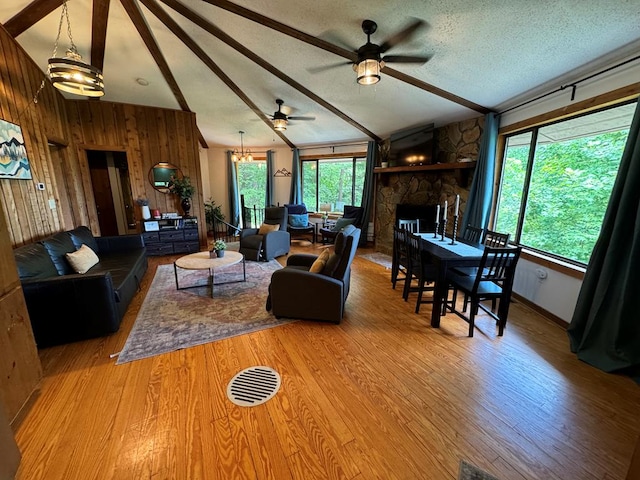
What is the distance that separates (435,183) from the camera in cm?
502

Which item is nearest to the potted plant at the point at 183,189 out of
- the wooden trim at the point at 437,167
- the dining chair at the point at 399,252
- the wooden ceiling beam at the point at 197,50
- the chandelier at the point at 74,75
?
the wooden ceiling beam at the point at 197,50

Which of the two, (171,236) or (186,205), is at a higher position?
(186,205)

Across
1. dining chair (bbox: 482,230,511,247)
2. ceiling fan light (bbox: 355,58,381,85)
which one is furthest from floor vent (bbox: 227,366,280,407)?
dining chair (bbox: 482,230,511,247)

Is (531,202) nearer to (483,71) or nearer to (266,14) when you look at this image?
(483,71)

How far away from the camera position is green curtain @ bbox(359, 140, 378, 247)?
6051mm

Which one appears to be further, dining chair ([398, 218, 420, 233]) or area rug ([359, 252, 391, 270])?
area rug ([359, 252, 391, 270])

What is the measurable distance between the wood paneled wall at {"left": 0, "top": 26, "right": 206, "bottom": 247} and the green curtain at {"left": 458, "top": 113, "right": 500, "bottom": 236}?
17.5 feet

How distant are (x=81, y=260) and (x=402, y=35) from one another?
4.25m

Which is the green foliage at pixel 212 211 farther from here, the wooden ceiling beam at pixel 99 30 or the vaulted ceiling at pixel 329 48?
the wooden ceiling beam at pixel 99 30

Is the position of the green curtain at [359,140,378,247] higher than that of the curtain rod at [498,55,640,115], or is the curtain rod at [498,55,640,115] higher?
the curtain rod at [498,55,640,115]

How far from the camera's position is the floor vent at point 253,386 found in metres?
1.81

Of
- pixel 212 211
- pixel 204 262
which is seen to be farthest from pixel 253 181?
pixel 204 262

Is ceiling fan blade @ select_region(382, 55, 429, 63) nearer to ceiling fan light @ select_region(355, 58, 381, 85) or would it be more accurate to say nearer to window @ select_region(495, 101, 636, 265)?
ceiling fan light @ select_region(355, 58, 381, 85)

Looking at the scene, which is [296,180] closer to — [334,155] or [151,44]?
[334,155]
